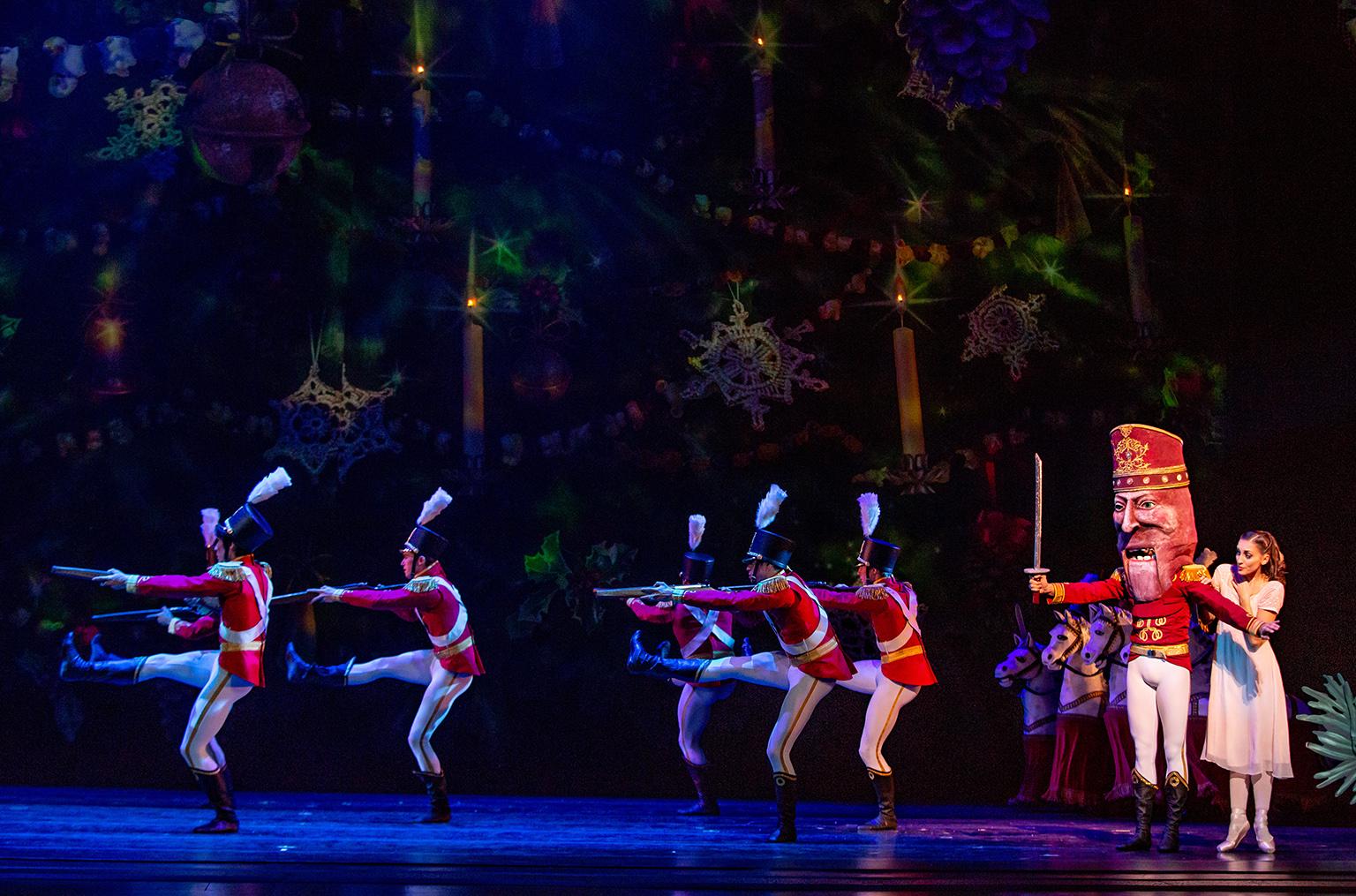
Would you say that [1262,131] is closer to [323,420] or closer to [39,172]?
[323,420]

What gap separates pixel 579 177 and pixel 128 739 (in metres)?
4.27

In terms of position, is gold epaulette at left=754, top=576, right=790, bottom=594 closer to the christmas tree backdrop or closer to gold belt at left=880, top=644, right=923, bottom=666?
gold belt at left=880, top=644, right=923, bottom=666

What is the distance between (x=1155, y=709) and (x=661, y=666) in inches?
92.9

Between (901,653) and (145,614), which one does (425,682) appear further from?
(901,653)

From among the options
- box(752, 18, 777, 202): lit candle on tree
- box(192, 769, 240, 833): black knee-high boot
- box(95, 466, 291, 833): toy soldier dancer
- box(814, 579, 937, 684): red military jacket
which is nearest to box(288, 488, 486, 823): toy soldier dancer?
box(95, 466, 291, 833): toy soldier dancer

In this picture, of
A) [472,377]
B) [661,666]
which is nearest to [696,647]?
[661,666]

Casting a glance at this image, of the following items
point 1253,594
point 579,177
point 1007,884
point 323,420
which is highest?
point 579,177

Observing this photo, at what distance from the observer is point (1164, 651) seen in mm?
6488

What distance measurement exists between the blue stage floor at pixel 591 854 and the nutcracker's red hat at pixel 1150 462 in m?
1.55

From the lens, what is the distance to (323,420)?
923 centimetres

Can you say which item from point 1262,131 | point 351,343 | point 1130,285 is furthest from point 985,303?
point 351,343

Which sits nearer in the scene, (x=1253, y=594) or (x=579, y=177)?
(x=1253, y=594)

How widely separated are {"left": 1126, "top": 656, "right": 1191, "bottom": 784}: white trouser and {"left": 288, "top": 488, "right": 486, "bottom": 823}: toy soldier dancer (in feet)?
9.97

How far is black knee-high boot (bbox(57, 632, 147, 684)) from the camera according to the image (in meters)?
7.67
